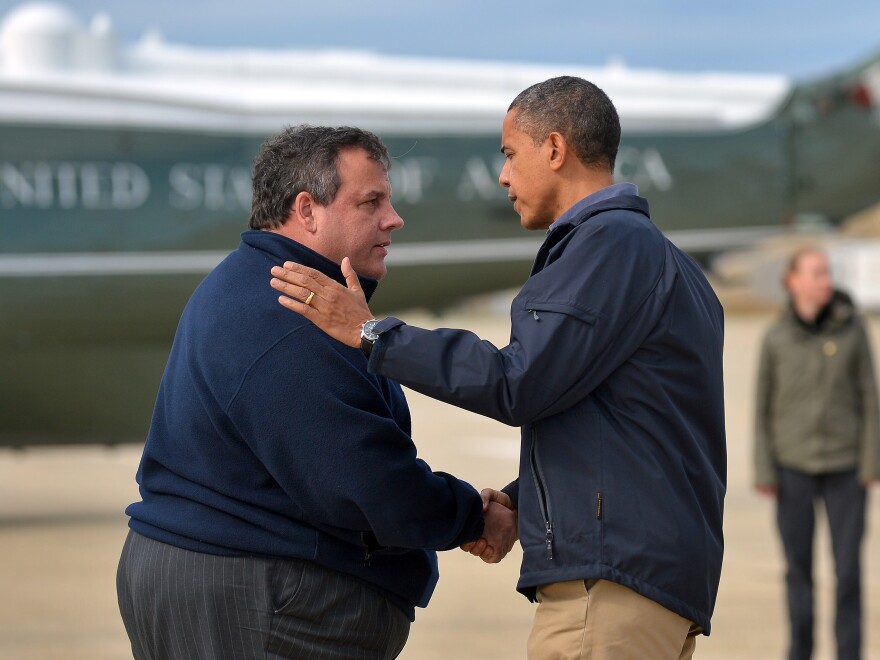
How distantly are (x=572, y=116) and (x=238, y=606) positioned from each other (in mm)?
1234

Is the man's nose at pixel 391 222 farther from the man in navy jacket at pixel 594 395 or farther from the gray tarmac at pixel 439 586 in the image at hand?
the gray tarmac at pixel 439 586

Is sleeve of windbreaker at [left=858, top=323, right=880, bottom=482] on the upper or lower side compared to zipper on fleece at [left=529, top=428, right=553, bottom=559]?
lower

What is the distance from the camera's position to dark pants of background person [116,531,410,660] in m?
2.94

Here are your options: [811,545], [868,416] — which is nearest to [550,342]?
[811,545]

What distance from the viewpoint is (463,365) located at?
107 inches

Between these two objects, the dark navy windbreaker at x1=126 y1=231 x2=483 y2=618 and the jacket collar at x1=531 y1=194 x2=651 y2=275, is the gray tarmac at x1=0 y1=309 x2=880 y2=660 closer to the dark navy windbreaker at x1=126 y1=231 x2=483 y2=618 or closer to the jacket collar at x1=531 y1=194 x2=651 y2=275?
the dark navy windbreaker at x1=126 y1=231 x2=483 y2=618

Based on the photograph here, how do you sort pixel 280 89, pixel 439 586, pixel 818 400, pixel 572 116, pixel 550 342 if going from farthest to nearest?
pixel 280 89 < pixel 439 586 < pixel 818 400 < pixel 572 116 < pixel 550 342

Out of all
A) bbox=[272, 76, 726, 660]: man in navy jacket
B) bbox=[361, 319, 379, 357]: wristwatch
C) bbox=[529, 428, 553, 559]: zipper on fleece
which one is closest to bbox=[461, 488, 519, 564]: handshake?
bbox=[272, 76, 726, 660]: man in navy jacket

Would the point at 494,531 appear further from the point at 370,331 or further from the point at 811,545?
the point at 811,545

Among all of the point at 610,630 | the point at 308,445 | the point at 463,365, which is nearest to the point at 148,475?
the point at 308,445

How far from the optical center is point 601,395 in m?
2.80

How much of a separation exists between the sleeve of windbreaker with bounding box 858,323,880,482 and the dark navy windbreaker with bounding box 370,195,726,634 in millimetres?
3842

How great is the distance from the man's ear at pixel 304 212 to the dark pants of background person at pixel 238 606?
716 millimetres

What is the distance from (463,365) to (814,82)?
924 centimetres
